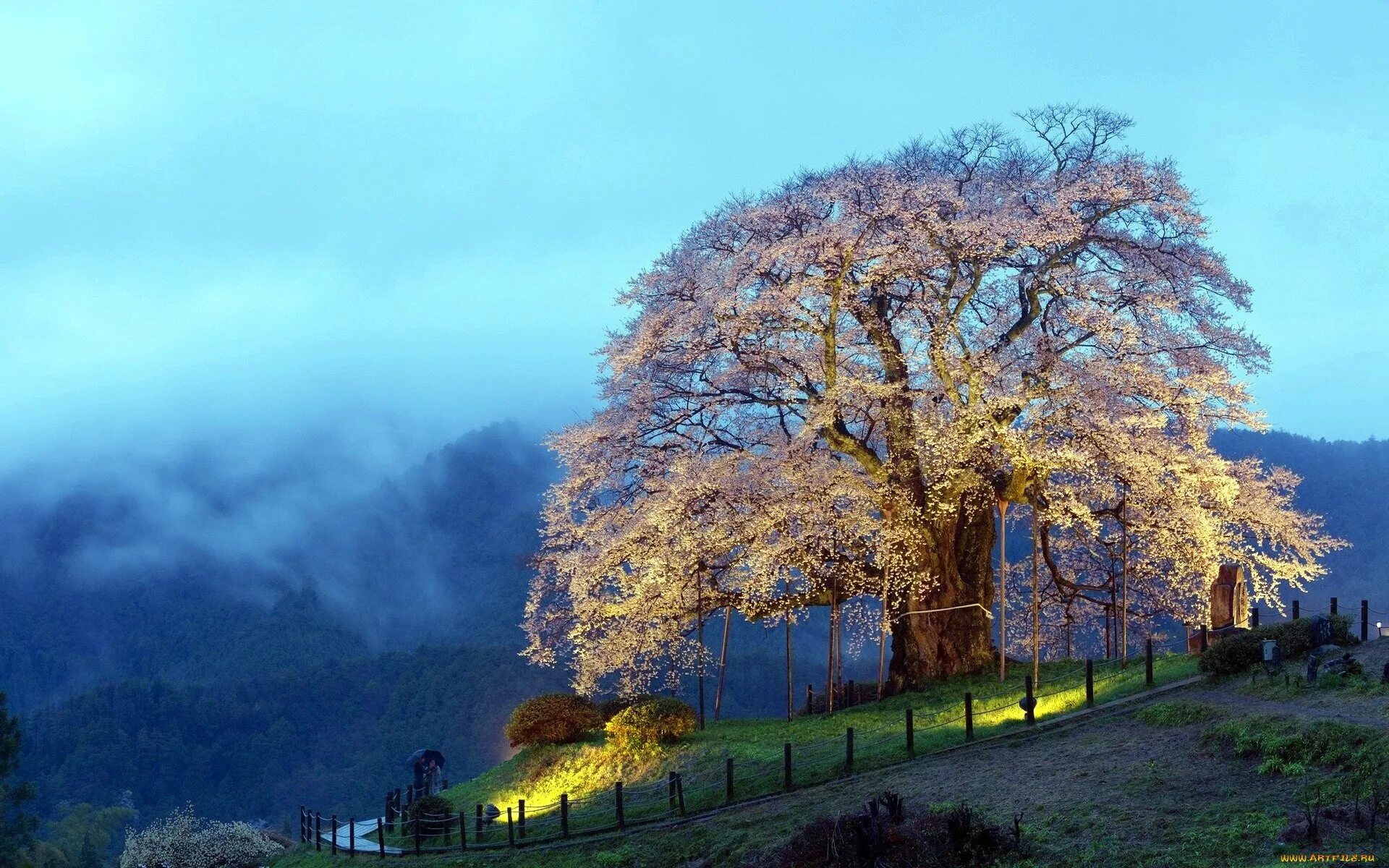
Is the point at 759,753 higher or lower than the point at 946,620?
lower

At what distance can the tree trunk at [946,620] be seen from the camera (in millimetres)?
29422

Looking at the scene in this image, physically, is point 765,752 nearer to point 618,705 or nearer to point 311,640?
point 618,705

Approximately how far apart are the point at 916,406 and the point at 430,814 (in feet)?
50.3

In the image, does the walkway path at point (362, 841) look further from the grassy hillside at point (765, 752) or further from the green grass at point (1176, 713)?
the green grass at point (1176, 713)

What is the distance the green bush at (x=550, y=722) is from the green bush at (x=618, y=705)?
70 cm

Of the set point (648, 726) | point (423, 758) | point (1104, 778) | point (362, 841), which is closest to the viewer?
point (1104, 778)

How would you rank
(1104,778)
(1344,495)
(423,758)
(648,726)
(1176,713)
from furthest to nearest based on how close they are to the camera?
(1344,495), (423,758), (648,726), (1176,713), (1104,778)

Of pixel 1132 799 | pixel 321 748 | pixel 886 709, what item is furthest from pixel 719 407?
pixel 321 748

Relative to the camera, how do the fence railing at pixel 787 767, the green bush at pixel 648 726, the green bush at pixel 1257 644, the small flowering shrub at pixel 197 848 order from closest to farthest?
the green bush at pixel 1257 644 → the fence railing at pixel 787 767 → the green bush at pixel 648 726 → the small flowering shrub at pixel 197 848

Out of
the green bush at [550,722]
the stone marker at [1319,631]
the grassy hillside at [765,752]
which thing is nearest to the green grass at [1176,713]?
the grassy hillside at [765,752]

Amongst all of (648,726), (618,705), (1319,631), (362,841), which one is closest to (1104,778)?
(1319,631)

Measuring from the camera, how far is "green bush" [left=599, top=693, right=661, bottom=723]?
1177 inches

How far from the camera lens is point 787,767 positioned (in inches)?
798

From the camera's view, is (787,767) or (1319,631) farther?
(787,767)
